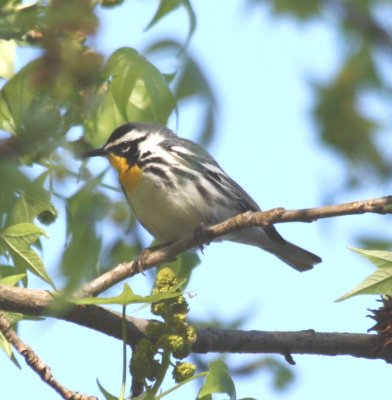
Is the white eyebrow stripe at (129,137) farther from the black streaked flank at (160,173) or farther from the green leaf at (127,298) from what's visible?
the green leaf at (127,298)

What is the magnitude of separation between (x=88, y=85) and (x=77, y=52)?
0.16 feet

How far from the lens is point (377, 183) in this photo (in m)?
0.82

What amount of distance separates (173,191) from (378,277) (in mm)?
3208

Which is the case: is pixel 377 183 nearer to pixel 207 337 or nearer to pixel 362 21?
pixel 362 21

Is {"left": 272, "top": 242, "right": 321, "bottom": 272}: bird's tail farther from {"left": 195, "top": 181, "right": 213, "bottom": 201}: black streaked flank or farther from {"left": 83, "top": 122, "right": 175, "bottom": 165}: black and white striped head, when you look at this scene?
{"left": 83, "top": 122, "right": 175, "bottom": 165}: black and white striped head

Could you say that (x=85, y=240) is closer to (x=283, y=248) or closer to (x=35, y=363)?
(x=35, y=363)

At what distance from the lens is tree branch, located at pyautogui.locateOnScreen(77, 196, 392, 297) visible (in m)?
1.96

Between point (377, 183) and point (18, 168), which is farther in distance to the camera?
point (18, 168)

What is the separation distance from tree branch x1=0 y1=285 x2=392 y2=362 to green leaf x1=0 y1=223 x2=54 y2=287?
322mm

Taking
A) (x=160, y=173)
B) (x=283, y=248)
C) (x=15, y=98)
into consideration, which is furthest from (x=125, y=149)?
(x=15, y=98)

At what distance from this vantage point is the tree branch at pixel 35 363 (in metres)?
2.62

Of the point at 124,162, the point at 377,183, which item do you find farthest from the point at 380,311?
the point at 124,162

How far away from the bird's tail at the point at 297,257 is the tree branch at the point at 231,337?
2.83 m

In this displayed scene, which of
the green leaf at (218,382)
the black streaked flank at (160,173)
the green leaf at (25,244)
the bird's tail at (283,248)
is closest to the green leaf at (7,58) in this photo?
the green leaf at (25,244)
